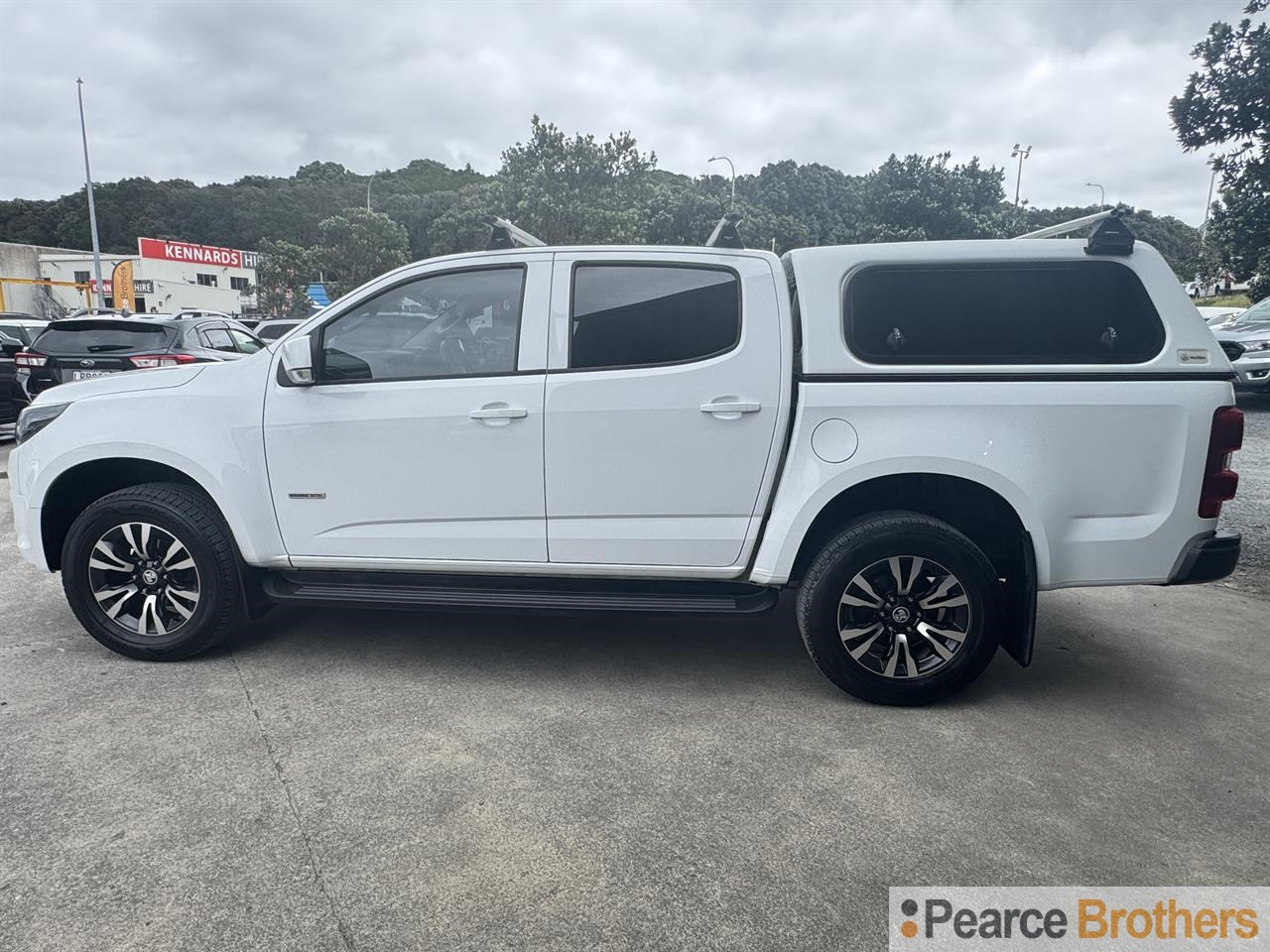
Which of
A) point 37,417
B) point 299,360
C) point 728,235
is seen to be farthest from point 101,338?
point 728,235

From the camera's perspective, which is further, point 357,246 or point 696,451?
point 357,246

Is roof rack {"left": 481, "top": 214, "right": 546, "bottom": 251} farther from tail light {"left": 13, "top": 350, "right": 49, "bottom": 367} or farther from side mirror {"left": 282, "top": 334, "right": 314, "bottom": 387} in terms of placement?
tail light {"left": 13, "top": 350, "right": 49, "bottom": 367}

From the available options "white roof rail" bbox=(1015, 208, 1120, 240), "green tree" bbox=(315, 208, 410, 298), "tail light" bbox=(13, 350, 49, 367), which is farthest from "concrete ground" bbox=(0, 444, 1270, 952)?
"green tree" bbox=(315, 208, 410, 298)

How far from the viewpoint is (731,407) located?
3.55 metres

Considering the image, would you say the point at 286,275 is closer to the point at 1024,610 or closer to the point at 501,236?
the point at 501,236

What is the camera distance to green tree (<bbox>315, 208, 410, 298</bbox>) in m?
58.2

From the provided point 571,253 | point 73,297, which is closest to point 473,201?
point 73,297

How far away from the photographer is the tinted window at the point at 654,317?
12.0 feet

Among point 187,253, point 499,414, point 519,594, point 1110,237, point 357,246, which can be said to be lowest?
point 519,594

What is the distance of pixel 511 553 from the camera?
A: 12.4 ft

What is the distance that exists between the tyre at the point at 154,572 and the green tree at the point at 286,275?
181 ft

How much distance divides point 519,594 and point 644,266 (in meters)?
1.53

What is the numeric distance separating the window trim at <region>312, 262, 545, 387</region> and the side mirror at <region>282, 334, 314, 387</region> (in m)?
0.03

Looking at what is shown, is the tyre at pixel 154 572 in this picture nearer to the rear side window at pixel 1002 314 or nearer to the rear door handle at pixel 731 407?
the rear door handle at pixel 731 407
